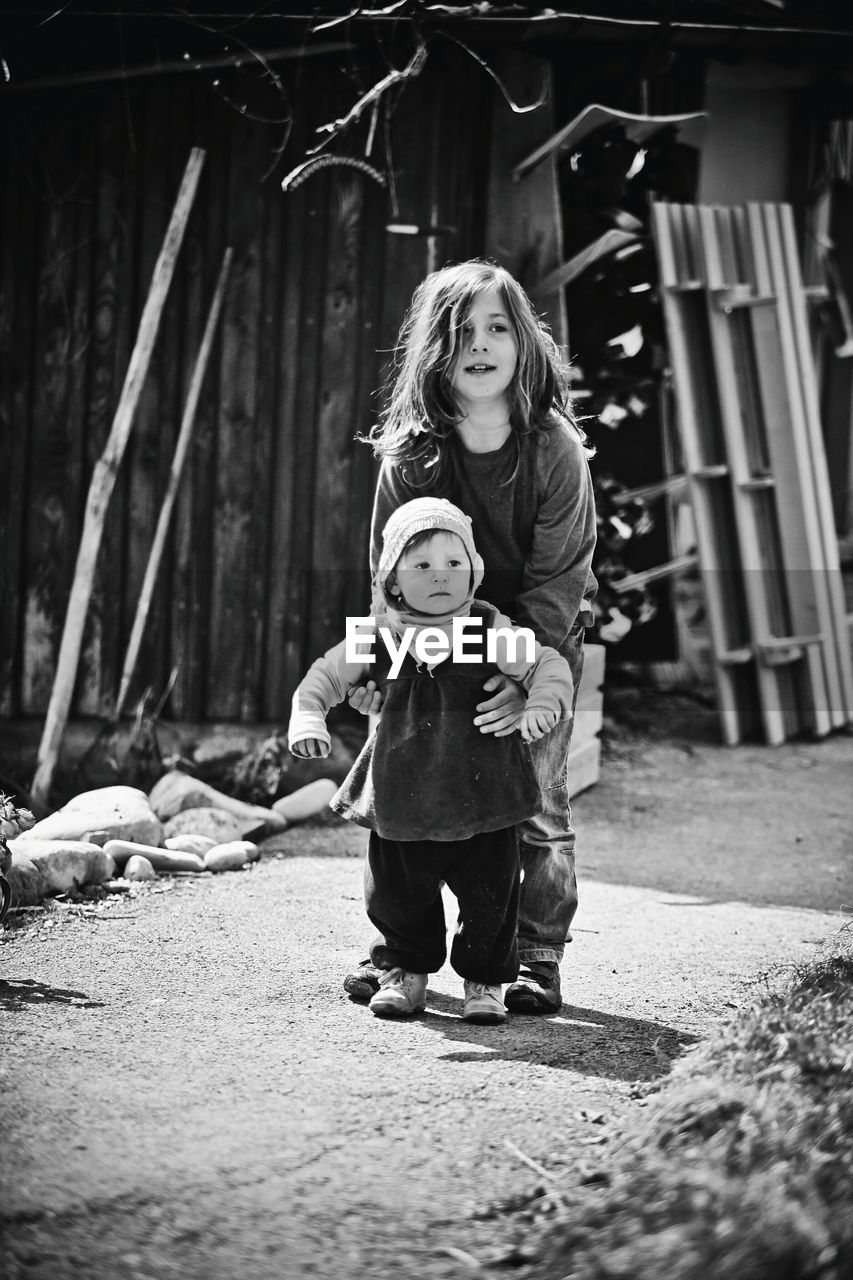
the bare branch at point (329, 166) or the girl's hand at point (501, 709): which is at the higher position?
the bare branch at point (329, 166)

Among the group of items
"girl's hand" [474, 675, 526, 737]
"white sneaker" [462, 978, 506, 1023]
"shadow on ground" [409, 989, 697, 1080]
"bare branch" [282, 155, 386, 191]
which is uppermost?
"bare branch" [282, 155, 386, 191]

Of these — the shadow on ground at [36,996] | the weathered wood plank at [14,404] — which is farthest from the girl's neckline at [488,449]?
the weathered wood plank at [14,404]

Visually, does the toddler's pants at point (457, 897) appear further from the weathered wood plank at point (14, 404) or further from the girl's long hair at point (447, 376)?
the weathered wood plank at point (14, 404)

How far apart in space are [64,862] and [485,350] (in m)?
2.09

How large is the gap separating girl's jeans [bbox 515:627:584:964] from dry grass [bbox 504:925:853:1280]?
642mm

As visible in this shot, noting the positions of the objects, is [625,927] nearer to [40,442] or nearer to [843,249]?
[40,442]

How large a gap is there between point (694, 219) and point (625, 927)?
411cm

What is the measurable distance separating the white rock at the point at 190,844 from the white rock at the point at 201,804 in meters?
0.22

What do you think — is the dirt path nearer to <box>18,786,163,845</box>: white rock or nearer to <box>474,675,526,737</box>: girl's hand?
<box>18,786,163,845</box>: white rock

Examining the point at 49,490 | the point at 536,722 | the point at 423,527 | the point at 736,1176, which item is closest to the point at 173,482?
the point at 49,490

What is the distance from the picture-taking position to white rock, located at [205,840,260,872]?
4.70 m

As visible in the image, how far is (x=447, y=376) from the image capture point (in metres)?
3.28

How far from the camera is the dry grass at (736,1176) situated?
73.3 inches

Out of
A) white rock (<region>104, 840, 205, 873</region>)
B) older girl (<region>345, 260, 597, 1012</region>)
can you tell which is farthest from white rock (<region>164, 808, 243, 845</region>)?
older girl (<region>345, 260, 597, 1012</region>)
